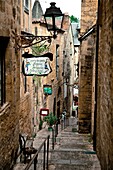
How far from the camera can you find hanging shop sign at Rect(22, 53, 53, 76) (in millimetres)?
7246

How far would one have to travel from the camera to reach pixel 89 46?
47.0 ft

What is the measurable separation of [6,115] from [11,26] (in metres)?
2.03

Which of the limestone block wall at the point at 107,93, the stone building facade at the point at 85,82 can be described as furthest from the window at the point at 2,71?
the stone building facade at the point at 85,82

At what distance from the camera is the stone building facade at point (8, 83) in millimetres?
6106

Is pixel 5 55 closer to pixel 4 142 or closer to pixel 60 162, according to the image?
pixel 4 142

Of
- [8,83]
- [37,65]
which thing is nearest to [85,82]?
[37,65]

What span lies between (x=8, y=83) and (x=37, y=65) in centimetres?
85

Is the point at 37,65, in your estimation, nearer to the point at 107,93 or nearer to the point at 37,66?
the point at 37,66

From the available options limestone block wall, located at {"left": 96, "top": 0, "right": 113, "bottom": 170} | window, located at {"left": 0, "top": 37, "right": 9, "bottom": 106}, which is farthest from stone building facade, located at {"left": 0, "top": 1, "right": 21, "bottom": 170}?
limestone block wall, located at {"left": 96, "top": 0, "right": 113, "bottom": 170}

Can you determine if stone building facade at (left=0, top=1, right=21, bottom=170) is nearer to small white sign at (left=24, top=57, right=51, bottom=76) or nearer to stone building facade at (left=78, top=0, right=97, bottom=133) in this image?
small white sign at (left=24, top=57, right=51, bottom=76)

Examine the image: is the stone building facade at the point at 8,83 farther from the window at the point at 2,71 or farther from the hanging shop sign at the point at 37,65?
the hanging shop sign at the point at 37,65

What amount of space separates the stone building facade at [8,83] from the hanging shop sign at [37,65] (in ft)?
1.06

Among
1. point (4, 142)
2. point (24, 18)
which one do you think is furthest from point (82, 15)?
point (4, 142)

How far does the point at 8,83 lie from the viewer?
6938mm
